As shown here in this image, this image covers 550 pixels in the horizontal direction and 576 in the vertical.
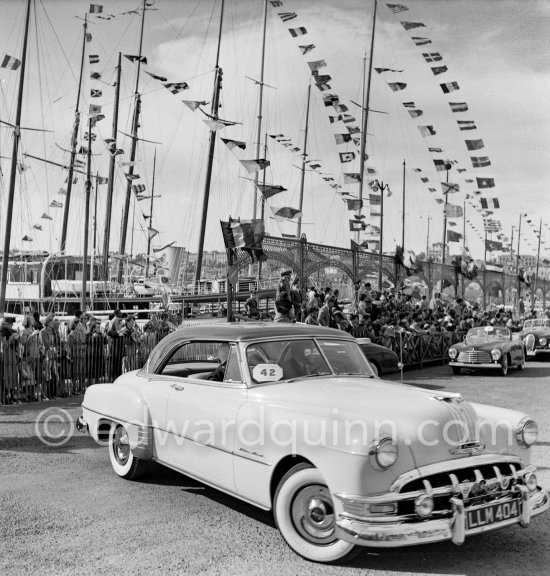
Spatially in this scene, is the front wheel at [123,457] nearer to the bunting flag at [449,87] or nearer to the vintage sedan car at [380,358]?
the vintage sedan car at [380,358]

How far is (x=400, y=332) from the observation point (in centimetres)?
1556

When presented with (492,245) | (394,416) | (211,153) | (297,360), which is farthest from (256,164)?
(492,245)

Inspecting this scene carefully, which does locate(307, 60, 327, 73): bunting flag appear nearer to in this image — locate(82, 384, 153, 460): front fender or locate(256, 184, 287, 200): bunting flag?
locate(256, 184, 287, 200): bunting flag

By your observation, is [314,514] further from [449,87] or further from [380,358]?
[449,87]

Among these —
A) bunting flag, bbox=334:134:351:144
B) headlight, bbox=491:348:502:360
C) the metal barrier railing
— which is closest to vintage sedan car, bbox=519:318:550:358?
headlight, bbox=491:348:502:360

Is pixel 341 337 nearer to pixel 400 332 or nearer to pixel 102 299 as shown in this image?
pixel 400 332

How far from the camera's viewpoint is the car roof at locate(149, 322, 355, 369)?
16.6ft

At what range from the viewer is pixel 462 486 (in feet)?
12.0

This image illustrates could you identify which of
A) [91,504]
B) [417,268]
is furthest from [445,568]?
[417,268]

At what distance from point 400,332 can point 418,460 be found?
39.8ft

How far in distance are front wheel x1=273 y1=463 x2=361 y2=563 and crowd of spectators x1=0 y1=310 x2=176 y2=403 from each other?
25.6 feet

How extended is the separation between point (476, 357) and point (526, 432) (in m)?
11.5

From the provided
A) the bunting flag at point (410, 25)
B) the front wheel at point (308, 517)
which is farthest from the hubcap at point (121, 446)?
the bunting flag at point (410, 25)

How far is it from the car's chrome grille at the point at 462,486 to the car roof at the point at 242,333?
1.82m
